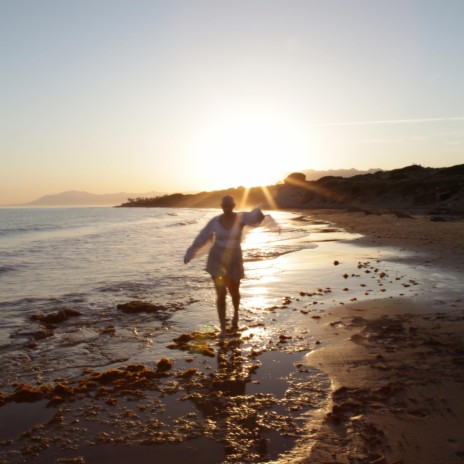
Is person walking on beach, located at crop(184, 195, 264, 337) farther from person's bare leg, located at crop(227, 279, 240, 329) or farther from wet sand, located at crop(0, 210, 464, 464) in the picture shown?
wet sand, located at crop(0, 210, 464, 464)

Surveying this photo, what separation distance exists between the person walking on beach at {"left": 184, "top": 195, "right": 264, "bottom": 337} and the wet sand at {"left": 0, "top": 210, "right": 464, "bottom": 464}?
73 cm

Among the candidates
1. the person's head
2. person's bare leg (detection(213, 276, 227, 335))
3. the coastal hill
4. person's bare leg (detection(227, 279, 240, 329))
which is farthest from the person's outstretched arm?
the coastal hill

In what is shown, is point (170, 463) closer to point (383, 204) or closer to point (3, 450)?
point (3, 450)

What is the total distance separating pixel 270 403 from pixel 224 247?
326 cm

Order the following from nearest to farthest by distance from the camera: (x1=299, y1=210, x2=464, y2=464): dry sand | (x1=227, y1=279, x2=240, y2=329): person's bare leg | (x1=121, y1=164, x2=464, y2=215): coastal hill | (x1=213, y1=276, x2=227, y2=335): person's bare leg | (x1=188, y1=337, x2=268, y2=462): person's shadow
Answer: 1. (x1=299, y1=210, x2=464, y2=464): dry sand
2. (x1=188, y1=337, x2=268, y2=462): person's shadow
3. (x1=213, y1=276, x2=227, y2=335): person's bare leg
4. (x1=227, y1=279, x2=240, y2=329): person's bare leg
5. (x1=121, y1=164, x2=464, y2=215): coastal hill

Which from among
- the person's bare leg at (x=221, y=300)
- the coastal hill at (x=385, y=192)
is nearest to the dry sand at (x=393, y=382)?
the person's bare leg at (x=221, y=300)

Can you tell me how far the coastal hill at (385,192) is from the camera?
4541 centimetres

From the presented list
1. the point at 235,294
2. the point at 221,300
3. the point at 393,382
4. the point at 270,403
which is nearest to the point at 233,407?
the point at 270,403

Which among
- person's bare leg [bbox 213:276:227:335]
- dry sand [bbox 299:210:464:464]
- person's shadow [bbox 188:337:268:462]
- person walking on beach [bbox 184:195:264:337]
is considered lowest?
person's shadow [bbox 188:337:268:462]

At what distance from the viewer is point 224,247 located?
754 centimetres

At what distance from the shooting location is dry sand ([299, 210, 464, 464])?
376cm

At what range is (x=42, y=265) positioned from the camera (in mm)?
17562

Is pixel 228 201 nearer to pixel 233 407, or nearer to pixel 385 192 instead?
pixel 233 407

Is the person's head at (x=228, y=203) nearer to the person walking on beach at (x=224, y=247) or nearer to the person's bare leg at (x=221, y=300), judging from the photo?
the person walking on beach at (x=224, y=247)
